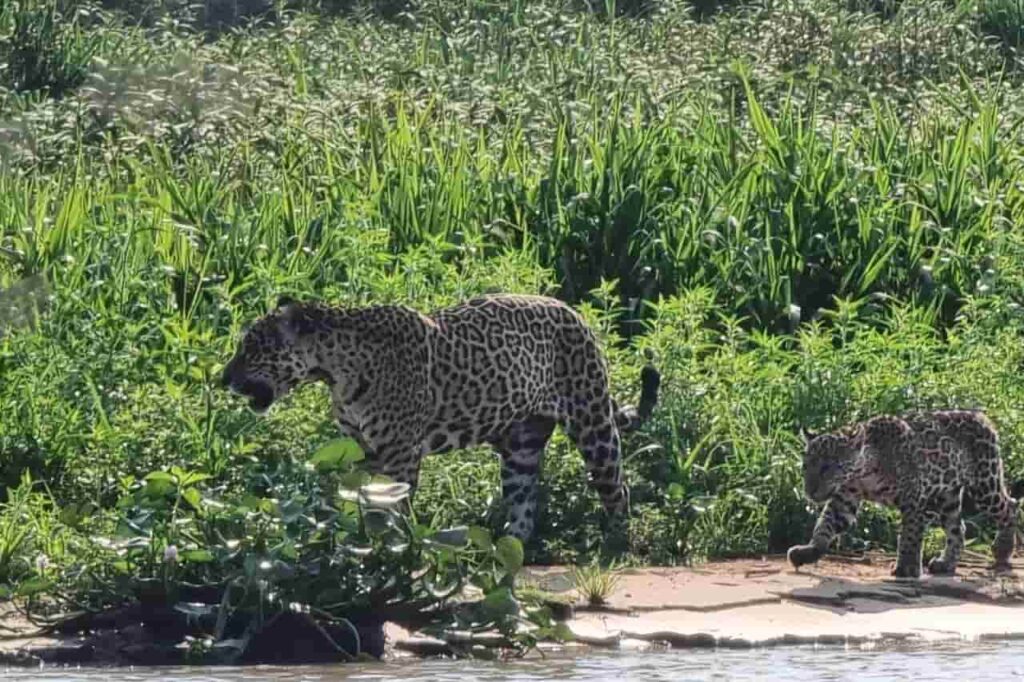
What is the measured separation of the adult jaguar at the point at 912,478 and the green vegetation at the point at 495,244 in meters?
0.47

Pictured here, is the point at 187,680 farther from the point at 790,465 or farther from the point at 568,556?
the point at 790,465

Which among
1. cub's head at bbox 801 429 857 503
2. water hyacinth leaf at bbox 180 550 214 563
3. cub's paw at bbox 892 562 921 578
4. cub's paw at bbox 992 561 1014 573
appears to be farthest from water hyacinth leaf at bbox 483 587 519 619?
cub's paw at bbox 992 561 1014 573

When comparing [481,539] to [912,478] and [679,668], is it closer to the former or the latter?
[679,668]

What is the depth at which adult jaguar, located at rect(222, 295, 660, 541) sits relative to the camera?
9258mm

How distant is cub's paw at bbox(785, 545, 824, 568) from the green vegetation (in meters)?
0.42

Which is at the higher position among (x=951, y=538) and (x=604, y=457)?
(x=604, y=457)

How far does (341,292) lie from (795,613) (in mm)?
3265

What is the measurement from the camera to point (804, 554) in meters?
9.51

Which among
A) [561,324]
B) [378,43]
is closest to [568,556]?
[561,324]

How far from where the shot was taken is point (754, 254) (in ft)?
40.1

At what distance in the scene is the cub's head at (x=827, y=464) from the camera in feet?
31.3

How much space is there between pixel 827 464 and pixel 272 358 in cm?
218

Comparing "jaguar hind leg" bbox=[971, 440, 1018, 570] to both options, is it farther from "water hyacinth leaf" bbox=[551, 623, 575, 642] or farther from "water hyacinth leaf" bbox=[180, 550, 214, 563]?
"water hyacinth leaf" bbox=[180, 550, 214, 563]

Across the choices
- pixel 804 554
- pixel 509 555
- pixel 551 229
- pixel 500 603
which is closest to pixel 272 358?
pixel 509 555
